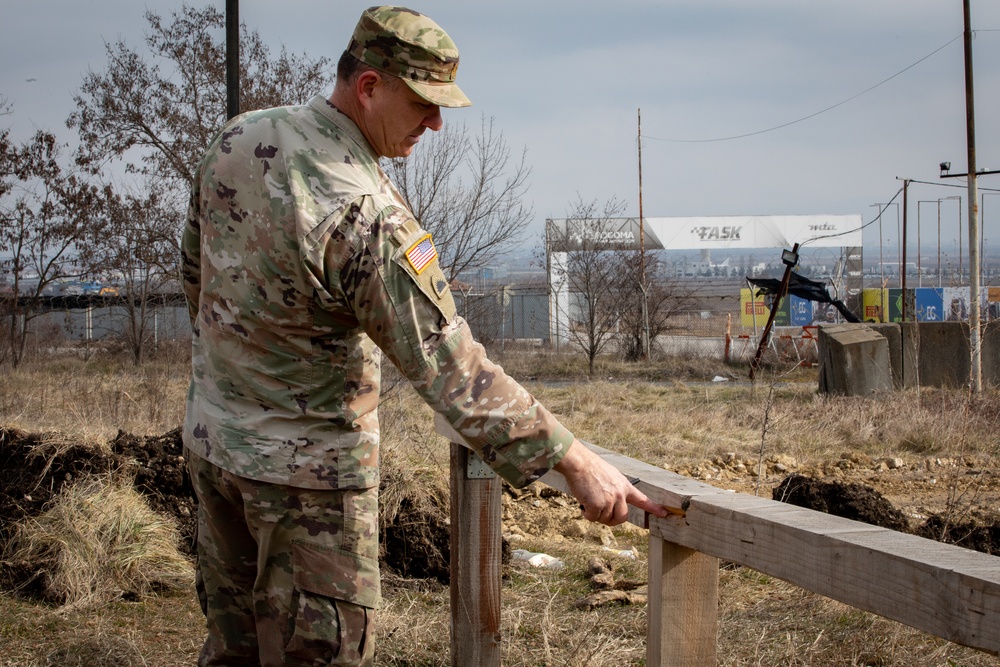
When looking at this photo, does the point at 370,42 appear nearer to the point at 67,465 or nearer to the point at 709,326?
the point at 67,465

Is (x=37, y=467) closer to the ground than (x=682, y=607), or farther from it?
closer to the ground

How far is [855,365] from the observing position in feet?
41.5

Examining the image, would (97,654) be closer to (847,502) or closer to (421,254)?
(421,254)

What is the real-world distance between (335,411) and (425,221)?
10675 millimetres

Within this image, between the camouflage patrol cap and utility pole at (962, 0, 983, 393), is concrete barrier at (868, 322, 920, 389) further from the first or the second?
the camouflage patrol cap

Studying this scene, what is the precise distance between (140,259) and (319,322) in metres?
17.7

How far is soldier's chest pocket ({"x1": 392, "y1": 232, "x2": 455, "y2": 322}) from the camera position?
6.10 feet

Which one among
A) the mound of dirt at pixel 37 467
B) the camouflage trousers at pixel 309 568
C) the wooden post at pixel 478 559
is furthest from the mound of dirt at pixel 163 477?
the camouflage trousers at pixel 309 568

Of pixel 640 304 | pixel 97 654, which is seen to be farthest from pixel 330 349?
pixel 640 304

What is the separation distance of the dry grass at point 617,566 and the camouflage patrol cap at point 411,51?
1.88 metres

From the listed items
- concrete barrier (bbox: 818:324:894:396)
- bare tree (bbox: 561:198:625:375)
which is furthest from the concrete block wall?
bare tree (bbox: 561:198:625:375)

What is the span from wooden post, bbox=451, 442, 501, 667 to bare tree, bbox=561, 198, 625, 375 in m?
17.6

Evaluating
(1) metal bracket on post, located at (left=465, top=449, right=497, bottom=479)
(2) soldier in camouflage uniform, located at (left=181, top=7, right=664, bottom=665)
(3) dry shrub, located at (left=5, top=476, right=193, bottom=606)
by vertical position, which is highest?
(2) soldier in camouflage uniform, located at (left=181, top=7, right=664, bottom=665)

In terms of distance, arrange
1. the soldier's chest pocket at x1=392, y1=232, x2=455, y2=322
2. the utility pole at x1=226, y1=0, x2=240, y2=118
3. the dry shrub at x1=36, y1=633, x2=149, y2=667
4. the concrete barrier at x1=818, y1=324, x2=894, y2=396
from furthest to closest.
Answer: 1. the concrete barrier at x1=818, y1=324, x2=894, y2=396
2. the utility pole at x1=226, y1=0, x2=240, y2=118
3. the dry shrub at x1=36, y1=633, x2=149, y2=667
4. the soldier's chest pocket at x1=392, y1=232, x2=455, y2=322
